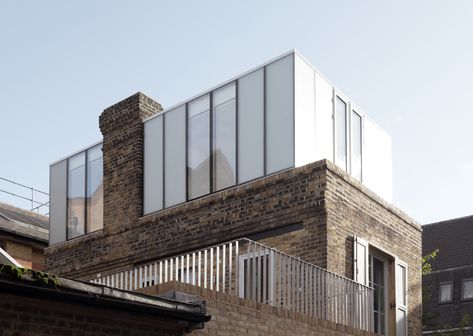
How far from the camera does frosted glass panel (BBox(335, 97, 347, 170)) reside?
17.6 metres

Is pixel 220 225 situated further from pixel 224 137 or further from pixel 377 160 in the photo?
pixel 377 160

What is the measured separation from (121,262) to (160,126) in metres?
3.53

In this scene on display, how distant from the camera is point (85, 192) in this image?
21.2 meters

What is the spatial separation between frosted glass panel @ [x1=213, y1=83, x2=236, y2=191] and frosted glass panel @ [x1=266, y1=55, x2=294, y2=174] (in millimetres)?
1084

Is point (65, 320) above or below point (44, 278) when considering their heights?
below

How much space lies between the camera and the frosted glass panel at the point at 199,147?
17.8m

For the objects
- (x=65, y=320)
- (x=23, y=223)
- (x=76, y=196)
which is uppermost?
(x=23, y=223)

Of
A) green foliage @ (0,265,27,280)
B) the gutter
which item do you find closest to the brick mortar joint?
the gutter

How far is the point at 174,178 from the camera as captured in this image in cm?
1858

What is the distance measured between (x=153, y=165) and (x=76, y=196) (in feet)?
10.4

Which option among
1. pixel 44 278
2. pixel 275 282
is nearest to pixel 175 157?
pixel 275 282

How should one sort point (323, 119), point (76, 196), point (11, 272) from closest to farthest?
point (11, 272) → point (323, 119) → point (76, 196)

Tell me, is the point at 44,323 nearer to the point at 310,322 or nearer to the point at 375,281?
the point at 310,322

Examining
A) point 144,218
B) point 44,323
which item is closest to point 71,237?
point 144,218
